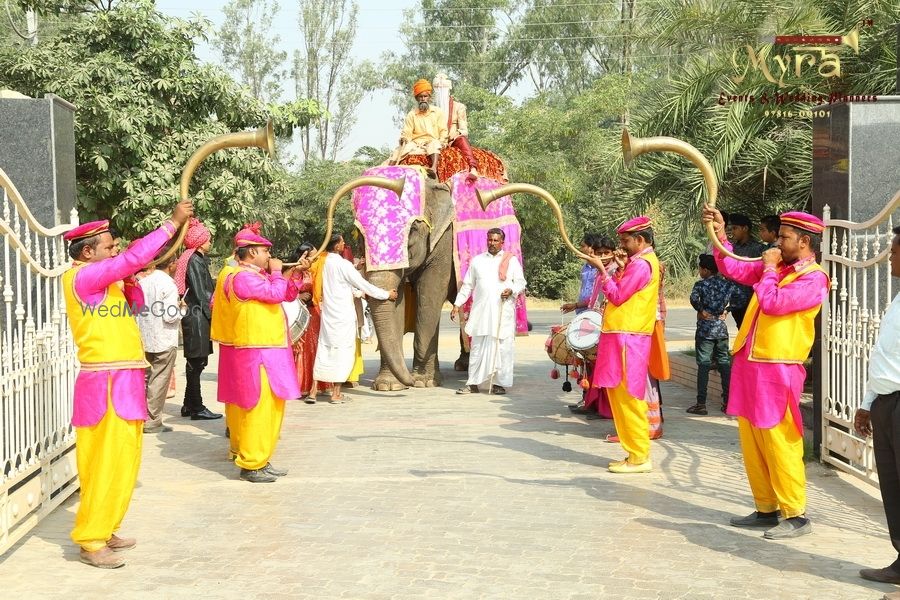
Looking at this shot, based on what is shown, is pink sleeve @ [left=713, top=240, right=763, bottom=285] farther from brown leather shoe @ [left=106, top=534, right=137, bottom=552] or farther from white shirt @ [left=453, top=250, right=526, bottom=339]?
white shirt @ [left=453, top=250, right=526, bottom=339]

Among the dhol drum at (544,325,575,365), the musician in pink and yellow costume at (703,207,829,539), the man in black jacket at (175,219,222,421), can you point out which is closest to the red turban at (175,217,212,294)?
the man in black jacket at (175,219,222,421)

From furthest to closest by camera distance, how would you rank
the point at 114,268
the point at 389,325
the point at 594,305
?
the point at 389,325, the point at 594,305, the point at 114,268

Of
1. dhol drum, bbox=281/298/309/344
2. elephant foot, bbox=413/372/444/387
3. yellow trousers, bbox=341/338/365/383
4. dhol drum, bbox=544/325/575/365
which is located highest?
dhol drum, bbox=281/298/309/344

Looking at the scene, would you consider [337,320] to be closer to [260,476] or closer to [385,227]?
[385,227]

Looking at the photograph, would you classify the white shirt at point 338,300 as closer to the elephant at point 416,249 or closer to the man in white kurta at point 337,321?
the man in white kurta at point 337,321

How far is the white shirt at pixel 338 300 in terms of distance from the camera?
35.7ft

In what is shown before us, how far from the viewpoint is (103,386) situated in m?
5.36

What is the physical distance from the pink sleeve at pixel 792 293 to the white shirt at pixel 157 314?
5459mm

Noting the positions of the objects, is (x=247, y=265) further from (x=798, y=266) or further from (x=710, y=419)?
(x=710, y=419)

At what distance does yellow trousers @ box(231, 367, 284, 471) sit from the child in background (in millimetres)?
4307

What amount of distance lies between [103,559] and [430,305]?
7.12 m

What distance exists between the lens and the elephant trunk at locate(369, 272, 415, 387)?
11469mm

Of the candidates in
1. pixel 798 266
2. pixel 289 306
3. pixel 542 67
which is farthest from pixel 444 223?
pixel 542 67

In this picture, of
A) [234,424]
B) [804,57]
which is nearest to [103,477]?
[234,424]
